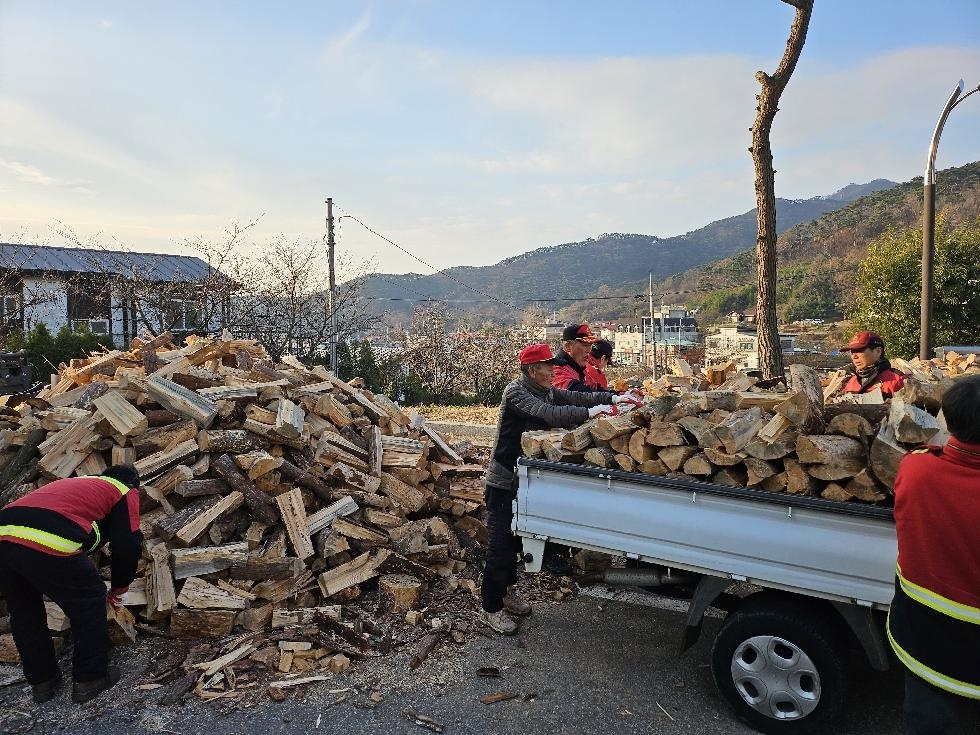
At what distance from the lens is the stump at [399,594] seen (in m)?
4.74

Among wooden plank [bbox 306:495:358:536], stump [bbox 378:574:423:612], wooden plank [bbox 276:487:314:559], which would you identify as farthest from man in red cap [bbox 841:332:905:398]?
wooden plank [bbox 276:487:314:559]

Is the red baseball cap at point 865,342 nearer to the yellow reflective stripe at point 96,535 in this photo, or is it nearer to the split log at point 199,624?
the split log at point 199,624

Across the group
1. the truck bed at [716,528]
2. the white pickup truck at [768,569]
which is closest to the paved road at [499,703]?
the white pickup truck at [768,569]

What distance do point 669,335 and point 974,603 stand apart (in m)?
54.2

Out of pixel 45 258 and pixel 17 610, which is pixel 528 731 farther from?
pixel 45 258

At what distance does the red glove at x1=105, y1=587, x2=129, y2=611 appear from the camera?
4.20 meters

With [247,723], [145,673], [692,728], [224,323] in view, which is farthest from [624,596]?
[224,323]

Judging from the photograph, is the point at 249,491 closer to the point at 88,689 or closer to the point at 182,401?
the point at 182,401

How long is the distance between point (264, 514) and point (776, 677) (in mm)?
3801

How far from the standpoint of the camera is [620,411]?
4.61 meters

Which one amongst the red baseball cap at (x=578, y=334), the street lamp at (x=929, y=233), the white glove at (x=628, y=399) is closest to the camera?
the white glove at (x=628, y=399)

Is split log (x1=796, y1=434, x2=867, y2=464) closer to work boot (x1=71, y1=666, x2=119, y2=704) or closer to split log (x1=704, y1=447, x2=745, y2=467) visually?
split log (x1=704, y1=447, x2=745, y2=467)

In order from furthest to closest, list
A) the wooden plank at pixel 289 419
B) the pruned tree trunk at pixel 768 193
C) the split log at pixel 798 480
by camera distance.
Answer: the pruned tree trunk at pixel 768 193 → the wooden plank at pixel 289 419 → the split log at pixel 798 480

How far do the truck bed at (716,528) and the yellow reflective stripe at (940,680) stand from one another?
64cm
